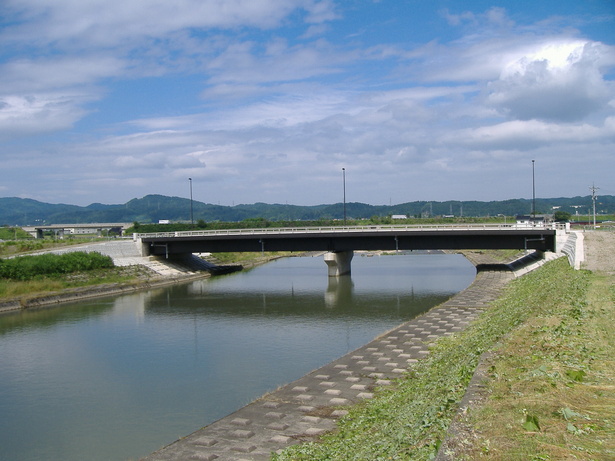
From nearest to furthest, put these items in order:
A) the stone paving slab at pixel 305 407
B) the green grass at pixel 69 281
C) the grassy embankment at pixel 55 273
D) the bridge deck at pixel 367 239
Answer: the stone paving slab at pixel 305 407
the green grass at pixel 69 281
the grassy embankment at pixel 55 273
the bridge deck at pixel 367 239

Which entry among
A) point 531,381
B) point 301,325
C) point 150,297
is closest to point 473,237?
point 301,325

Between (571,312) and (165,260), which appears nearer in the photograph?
(571,312)

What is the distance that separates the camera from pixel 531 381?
34.4ft

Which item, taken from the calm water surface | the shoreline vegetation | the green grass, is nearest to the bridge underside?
the calm water surface

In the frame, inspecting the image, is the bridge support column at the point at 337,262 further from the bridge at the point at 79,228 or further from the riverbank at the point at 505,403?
the bridge at the point at 79,228

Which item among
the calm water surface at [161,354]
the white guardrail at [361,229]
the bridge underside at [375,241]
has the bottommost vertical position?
the calm water surface at [161,354]

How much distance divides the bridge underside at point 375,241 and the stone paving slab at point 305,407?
24968mm

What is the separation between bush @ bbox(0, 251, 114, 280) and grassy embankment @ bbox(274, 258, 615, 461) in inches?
1421

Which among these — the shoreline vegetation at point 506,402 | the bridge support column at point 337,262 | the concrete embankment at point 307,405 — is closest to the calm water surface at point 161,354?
the concrete embankment at point 307,405

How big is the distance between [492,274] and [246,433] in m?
38.2

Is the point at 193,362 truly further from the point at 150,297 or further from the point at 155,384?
the point at 150,297

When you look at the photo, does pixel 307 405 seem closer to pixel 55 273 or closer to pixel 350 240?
pixel 350 240

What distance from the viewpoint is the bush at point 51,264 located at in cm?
4256

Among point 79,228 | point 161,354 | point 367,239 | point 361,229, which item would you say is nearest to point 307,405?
point 161,354
